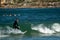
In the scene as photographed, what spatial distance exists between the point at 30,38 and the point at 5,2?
159062 mm

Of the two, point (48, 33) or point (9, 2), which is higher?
point (48, 33)

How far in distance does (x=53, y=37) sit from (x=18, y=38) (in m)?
3.41

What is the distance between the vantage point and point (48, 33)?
38.9 meters

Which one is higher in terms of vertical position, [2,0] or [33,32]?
[33,32]

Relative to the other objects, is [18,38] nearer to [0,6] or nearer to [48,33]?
[48,33]

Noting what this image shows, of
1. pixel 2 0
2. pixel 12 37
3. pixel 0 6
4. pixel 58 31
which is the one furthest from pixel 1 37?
pixel 2 0

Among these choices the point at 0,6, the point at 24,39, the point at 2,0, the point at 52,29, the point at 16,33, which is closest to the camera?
the point at 24,39

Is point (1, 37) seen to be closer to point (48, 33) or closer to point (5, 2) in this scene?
point (48, 33)

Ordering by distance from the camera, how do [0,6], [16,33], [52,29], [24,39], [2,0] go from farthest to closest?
1. [2,0]
2. [0,6]
3. [52,29]
4. [16,33]
5. [24,39]

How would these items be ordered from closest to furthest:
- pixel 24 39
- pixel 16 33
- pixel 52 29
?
pixel 24 39
pixel 16 33
pixel 52 29

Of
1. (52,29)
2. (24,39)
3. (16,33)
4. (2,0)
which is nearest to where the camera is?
(24,39)

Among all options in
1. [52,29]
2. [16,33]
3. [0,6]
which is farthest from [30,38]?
[0,6]

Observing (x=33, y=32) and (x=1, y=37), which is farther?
(x=33, y=32)

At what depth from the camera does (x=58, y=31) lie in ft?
131
